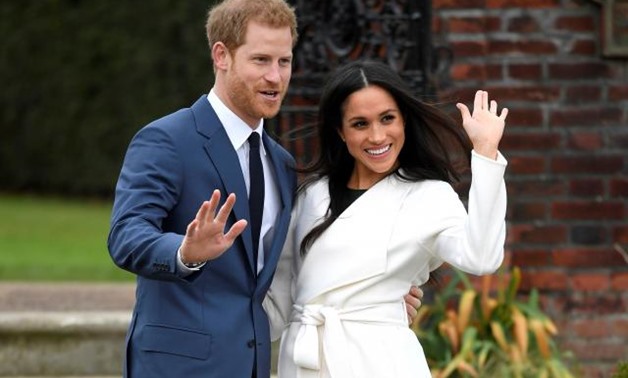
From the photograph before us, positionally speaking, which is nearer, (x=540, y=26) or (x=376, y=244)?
(x=376, y=244)

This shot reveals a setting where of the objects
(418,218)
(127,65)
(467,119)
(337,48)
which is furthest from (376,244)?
(127,65)

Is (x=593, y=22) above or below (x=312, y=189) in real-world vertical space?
above

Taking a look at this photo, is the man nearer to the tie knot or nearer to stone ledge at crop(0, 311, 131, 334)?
the tie knot

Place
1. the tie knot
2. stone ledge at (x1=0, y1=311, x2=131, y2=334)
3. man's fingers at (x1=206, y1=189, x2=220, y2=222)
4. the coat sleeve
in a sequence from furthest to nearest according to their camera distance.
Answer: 1. stone ledge at (x1=0, y1=311, x2=131, y2=334)
2. the tie knot
3. the coat sleeve
4. man's fingers at (x1=206, y1=189, x2=220, y2=222)

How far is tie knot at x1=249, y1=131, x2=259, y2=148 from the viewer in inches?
167

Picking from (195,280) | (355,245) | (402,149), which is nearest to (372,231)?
(355,245)

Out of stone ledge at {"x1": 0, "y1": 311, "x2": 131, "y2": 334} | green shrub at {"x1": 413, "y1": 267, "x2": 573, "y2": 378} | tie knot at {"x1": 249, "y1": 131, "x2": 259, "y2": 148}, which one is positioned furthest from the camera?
stone ledge at {"x1": 0, "y1": 311, "x2": 131, "y2": 334}

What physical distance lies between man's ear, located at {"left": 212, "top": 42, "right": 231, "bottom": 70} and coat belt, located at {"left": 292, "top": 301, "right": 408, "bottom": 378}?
0.70 metres

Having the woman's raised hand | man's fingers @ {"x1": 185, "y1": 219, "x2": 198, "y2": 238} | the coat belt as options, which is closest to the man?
the coat belt

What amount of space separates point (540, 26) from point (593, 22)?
9.0 inches

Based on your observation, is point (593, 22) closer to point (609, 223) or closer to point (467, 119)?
point (609, 223)

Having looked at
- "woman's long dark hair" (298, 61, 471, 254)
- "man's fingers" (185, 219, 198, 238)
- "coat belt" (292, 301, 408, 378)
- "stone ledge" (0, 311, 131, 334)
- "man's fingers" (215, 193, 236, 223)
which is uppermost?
"woman's long dark hair" (298, 61, 471, 254)

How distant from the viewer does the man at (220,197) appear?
13.2ft

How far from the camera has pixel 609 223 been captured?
672 centimetres
